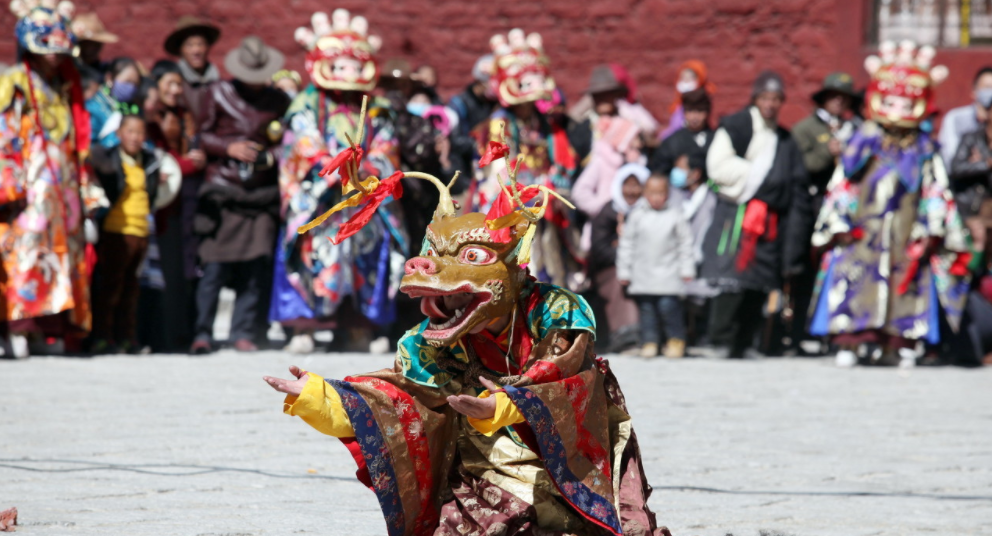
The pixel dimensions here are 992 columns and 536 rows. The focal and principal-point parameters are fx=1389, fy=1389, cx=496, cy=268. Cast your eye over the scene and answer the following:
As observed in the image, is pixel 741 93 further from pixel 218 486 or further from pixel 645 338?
pixel 218 486

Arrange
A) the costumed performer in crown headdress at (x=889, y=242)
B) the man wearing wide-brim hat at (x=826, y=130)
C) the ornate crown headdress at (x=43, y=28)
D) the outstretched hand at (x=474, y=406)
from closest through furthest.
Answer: the outstretched hand at (x=474, y=406) → the ornate crown headdress at (x=43, y=28) → the costumed performer in crown headdress at (x=889, y=242) → the man wearing wide-brim hat at (x=826, y=130)

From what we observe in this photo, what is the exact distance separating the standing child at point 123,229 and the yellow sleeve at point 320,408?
5384 mm

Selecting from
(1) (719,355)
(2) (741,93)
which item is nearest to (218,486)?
(1) (719,355)

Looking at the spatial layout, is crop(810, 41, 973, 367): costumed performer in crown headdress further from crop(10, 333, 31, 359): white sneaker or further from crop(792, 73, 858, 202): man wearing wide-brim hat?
crop(10, 333, 31, 359): white sneaker

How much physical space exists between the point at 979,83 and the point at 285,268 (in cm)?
555

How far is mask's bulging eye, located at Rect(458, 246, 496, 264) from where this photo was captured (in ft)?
12.0

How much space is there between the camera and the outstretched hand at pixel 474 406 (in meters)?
3.34

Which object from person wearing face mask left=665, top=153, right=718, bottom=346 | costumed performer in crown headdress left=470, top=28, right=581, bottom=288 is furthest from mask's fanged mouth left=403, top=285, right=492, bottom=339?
person wearing face mask left=665, top=153, right=718, bottom=346

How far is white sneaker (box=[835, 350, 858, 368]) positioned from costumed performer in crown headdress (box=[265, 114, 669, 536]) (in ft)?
19.3

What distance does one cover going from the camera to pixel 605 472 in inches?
147

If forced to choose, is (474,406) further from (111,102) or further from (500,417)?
(111,102)

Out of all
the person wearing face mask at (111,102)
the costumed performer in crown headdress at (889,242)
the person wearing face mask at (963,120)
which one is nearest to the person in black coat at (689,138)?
the costumed performer in crown headdress at (889,242)

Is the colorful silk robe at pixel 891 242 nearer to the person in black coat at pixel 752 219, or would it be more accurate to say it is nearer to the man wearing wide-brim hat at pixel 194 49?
the person in black coat at pixel 752 219

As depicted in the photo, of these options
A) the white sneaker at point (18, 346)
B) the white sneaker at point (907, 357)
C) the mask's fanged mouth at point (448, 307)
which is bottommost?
the white sneaker at point (907, 357)
